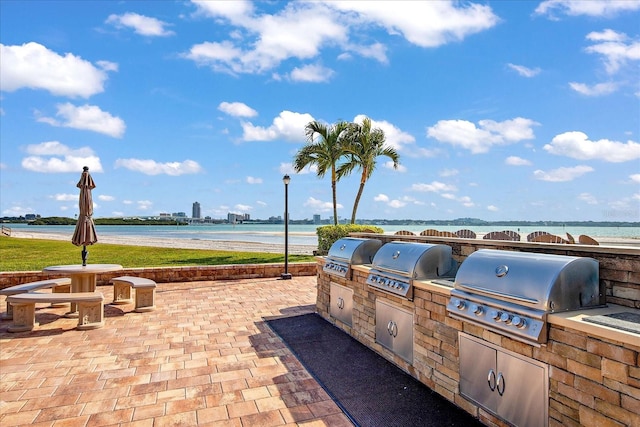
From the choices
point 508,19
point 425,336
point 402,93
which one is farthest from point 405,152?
point 425,336

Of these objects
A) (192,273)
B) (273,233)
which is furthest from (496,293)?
(273,233)

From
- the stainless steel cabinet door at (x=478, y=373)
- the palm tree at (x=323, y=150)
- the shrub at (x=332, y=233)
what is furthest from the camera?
the palm tree at (x=323, y=150)

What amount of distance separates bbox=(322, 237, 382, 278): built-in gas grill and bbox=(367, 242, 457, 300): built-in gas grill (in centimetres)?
90

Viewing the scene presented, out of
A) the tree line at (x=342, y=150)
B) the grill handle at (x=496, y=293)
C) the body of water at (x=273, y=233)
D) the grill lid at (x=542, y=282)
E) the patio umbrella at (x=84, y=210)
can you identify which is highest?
the tree line at (x=342, y=150)

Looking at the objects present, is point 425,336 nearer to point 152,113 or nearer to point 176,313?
point 176,313

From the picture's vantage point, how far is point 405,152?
17.3m

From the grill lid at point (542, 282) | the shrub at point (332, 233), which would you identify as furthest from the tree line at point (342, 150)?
the grill lid at point (542, 282)

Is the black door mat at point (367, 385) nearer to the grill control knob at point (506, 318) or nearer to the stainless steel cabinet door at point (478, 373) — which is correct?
the stainless steel cabinet door at point (478, 373)

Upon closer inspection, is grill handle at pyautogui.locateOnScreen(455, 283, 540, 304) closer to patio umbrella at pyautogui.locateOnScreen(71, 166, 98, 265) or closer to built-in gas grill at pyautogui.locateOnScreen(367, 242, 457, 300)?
built-in gas grill at pyautogui.locateOnScreen(367, 242, 457, 300)

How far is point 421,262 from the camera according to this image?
4.13 m

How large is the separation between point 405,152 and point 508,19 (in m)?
9.08

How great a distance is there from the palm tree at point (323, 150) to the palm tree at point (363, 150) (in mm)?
341

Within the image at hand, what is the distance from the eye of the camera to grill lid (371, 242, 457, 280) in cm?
411

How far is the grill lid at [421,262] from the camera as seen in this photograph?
4113mm
